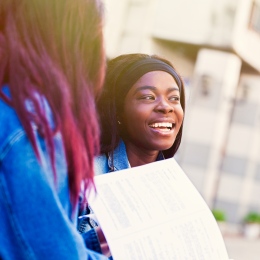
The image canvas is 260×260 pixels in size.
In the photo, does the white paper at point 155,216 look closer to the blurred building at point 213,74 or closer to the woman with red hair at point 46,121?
the woman with red hair at point 46,121

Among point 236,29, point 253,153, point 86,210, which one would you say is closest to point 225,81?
point 236,29

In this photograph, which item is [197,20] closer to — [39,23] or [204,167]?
[204,167]

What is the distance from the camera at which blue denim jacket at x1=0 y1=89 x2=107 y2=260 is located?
105 centimetres

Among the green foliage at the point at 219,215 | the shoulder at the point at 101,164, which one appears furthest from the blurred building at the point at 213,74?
the shoulder at the point at 101,164

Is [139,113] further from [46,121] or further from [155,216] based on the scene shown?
[46,121]

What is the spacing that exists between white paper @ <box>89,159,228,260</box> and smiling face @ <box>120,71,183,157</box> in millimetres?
276

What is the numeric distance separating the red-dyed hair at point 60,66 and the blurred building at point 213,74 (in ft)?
37.4

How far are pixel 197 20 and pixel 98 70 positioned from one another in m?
13.0

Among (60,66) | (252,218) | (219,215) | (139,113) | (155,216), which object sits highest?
(60,66)

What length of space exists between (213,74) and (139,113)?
1278 cm

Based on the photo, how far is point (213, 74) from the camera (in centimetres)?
1446

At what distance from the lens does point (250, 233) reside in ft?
53.2

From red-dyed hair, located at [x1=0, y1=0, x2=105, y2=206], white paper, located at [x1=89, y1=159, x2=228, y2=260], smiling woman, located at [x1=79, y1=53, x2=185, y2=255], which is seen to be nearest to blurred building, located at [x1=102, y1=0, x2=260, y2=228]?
smiling woman, located at [x1=79, y1=53, x2=185, y2=255]

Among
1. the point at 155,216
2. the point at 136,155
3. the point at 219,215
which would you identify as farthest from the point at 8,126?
the point at 219,215
